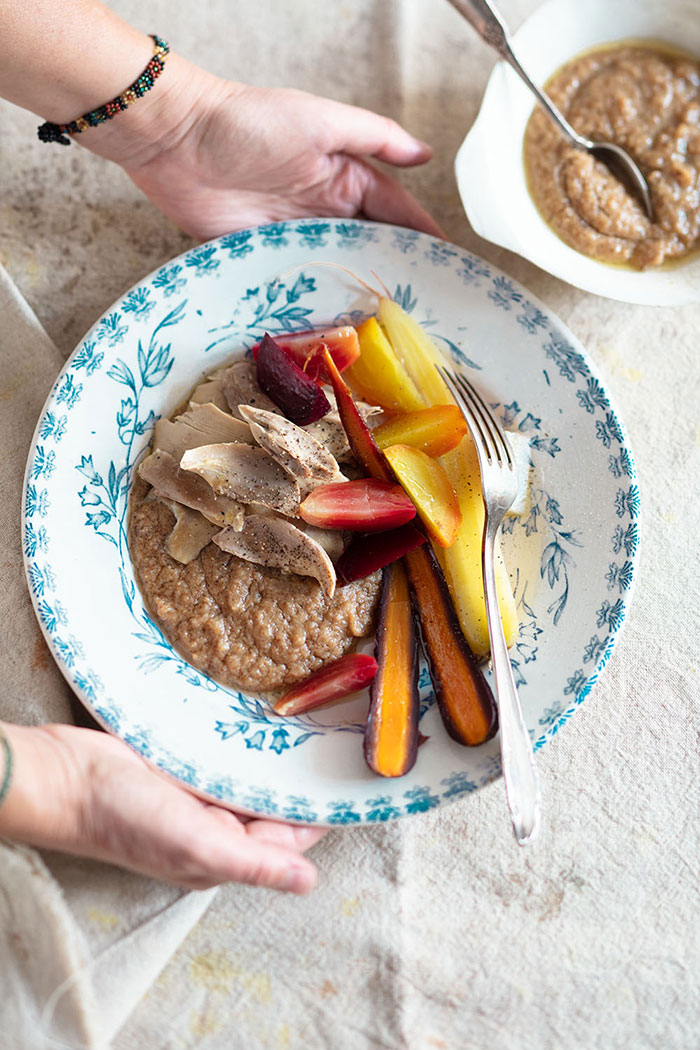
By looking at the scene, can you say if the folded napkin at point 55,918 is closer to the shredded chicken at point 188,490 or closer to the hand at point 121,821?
the hand at point 121,821

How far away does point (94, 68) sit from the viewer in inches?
85.4

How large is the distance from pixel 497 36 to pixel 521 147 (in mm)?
296

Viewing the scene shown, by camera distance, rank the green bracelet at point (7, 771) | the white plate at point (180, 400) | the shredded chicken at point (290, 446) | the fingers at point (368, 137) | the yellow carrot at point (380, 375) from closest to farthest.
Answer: the green bracelet at point (7, 771)
the white plate at point (180, 400)
the shredded chicken at point (290, 446)
the yellow carrot at point (380, 375)
the fingers at point (368, 137)

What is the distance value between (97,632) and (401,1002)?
1098 millimetres

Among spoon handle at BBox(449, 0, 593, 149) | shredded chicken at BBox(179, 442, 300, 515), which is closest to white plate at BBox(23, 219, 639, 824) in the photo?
shredded chicken at BBox(179, 442, 300, 515)

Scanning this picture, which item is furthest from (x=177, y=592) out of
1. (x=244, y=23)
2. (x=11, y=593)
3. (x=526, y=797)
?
(x=244, y=23)

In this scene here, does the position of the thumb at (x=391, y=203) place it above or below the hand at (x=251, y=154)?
below

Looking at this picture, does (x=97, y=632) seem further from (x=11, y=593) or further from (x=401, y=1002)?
(x=401, y=1002)

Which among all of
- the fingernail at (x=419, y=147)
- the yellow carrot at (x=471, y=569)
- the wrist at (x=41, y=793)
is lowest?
the yellow carrot at (x=471, y=569)

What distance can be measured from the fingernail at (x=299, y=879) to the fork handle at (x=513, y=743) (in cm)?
44

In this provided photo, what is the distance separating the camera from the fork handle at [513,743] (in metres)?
1.79

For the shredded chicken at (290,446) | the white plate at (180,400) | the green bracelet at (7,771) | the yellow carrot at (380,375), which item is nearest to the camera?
the green bracelet at (7,771)

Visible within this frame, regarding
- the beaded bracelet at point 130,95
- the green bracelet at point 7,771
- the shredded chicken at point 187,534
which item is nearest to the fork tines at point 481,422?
the shredded chicken at point 187,534

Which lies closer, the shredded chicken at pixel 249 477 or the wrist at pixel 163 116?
the shredded chicken at pixel 249 477
